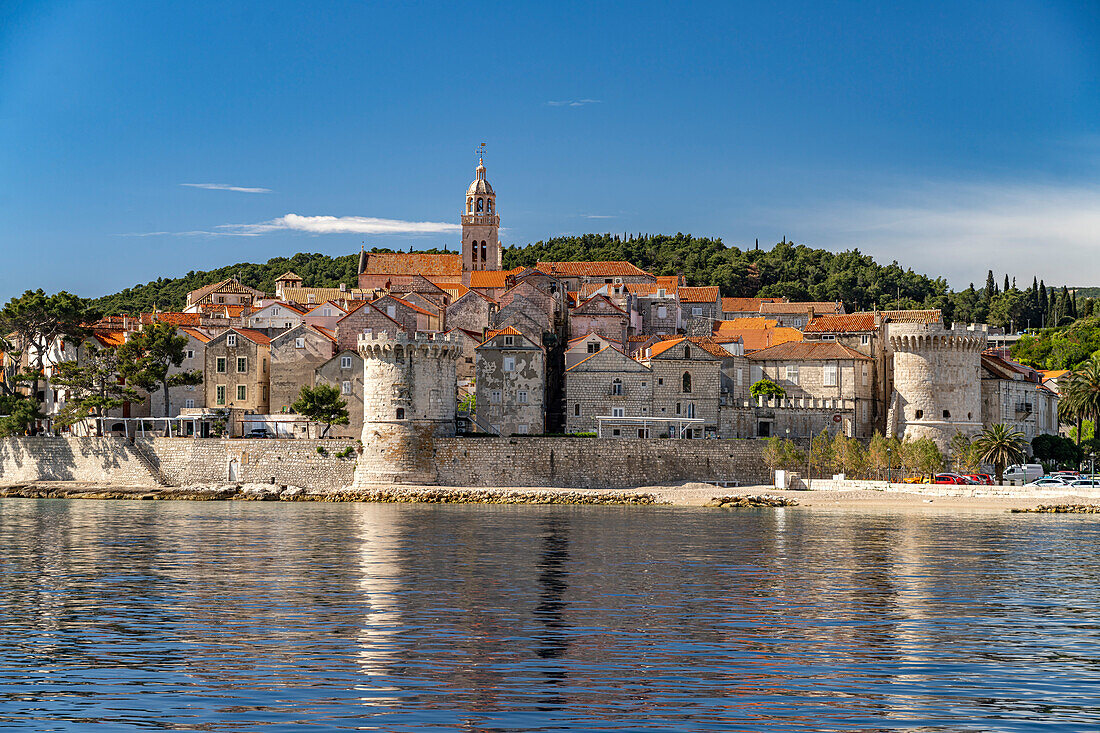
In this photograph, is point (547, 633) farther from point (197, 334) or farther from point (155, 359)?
point (197, 334)

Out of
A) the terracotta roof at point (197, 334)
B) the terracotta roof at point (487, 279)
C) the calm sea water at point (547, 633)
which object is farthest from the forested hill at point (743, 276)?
the calm sea water at point (547, 633)

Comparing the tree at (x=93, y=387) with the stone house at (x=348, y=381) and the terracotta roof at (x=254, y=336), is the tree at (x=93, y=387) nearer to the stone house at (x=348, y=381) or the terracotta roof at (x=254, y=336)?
the terracotta roof at (x=254, y=336)

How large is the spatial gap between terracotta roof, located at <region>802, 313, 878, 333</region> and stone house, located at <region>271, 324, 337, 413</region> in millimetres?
31935

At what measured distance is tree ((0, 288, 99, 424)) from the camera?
68.1m

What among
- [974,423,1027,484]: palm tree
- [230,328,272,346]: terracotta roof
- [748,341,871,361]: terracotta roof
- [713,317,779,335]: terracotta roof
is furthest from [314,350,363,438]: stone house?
[974,423,1027,484]: palm tree

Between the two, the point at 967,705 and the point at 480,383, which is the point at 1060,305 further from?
the point at 967,705

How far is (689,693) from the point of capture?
50.9ft

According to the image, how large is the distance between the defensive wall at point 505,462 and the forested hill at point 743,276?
2369 inches

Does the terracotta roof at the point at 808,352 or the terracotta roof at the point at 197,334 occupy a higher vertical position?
the terracotta roof at the point at 197,334

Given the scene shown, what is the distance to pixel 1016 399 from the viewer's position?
7056 centimetres

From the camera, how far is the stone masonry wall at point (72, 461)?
214 feet

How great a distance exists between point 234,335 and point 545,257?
64.5 meters

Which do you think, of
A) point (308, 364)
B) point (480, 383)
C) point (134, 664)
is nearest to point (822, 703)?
point (134, 664)

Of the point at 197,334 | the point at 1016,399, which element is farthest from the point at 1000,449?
the point at 197,334
